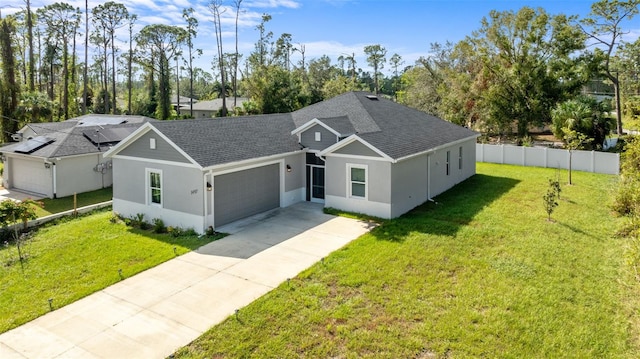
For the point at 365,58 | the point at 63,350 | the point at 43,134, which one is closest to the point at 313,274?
the point at 63,350

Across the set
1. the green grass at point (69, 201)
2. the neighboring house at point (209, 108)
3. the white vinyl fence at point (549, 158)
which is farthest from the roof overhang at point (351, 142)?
the neighboring house at point (209, 108)

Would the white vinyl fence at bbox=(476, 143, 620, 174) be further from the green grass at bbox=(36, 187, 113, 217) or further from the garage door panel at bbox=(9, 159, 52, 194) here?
the garage door panel at bbox=(9, 159, 52, 194)

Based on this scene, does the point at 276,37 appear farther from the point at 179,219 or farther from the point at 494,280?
the point at 494,280

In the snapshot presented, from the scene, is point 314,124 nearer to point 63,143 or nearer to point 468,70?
point 63,143

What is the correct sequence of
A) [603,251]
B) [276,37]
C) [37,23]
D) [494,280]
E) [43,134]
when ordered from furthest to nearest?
[276,37]
[37,23]
[43,134]
[603,251]
[494,280]

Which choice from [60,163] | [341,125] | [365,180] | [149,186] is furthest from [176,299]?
[60,163]

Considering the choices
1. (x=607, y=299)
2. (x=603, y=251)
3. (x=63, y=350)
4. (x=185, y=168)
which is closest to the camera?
(x=63, y=350)

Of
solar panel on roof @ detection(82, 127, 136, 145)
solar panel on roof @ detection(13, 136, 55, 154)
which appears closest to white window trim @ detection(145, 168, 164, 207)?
solar panel on roof @ detection(82, 127, 136, 145)
